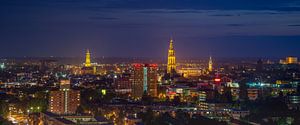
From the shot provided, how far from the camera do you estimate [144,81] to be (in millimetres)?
44500

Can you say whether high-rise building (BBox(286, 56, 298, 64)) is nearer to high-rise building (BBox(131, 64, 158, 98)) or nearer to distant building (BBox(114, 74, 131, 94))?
distant building (BBox(114, 74, 131, 94))

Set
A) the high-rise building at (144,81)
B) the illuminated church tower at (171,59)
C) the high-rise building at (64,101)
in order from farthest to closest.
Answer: the illuminated church tower at (171,59), the high-rise building at (144,81), the high-rise building at (64,101)

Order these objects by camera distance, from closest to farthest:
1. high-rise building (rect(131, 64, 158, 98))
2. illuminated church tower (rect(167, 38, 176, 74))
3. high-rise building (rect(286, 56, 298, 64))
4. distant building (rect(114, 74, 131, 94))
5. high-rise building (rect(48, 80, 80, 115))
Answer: high-rise building (rect(48, 80, 80, 115))
high-rise building (rect(131, 64, 158, 98))
distant building (rect(114, 74, 131, 94))
illuminated church tower (rect(167, 38, 176, 74))
high-rise building (rect(286, 56, 298, 64))

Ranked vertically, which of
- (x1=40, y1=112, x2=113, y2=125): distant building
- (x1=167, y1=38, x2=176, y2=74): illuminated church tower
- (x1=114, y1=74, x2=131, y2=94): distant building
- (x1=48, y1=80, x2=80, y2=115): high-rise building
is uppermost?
(x1=167, y1=38, x2=176, y2=74): illuminated church tower

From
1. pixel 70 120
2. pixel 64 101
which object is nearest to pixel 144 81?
pixel 64 101

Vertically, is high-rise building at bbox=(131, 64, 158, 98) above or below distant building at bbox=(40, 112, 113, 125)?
above

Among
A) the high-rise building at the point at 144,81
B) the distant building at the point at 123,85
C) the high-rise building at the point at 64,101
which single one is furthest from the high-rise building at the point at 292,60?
the high-rise building at the point at 64,101

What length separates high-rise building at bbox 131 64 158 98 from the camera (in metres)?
43.3

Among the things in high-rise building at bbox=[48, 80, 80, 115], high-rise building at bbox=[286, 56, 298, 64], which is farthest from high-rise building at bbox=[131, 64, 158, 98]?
high-rise building at bbox=[286, 56, 298, 64]

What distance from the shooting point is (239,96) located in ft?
136

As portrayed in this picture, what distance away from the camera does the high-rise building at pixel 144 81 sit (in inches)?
1705

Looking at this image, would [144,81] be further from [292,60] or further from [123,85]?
[292,60]

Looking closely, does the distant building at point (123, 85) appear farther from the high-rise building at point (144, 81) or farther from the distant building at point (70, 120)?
the distant building at point (70, 120)

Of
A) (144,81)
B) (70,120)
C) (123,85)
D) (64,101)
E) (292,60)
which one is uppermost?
(292,60)
